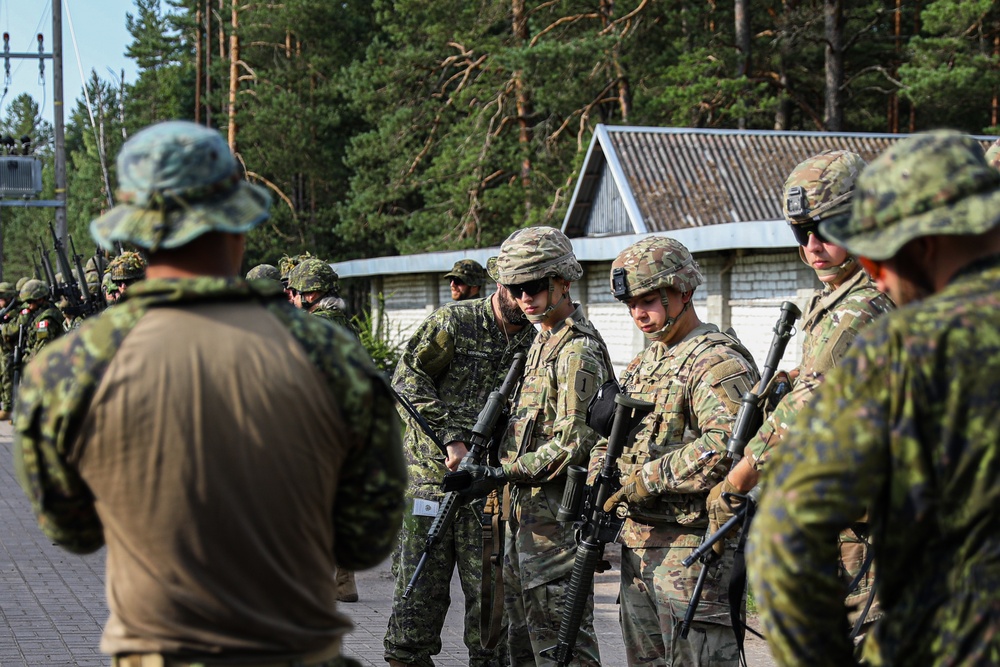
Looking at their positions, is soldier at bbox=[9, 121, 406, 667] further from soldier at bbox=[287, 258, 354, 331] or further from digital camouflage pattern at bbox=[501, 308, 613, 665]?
soldier at bbox=[287, 258, 354, 331]

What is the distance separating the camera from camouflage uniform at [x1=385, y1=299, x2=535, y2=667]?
5.81 metres

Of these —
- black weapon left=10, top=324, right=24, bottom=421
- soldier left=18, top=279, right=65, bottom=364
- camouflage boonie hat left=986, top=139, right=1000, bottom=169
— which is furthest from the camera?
black weapon left=10, top=324, right=24, bottom=421

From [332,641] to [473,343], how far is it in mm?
3558

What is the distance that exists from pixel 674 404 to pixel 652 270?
531 mm

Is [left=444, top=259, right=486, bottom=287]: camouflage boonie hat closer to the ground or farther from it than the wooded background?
closer to the ground

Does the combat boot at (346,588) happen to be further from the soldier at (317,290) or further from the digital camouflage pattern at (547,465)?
the digital camouflage pattern at (547,465)

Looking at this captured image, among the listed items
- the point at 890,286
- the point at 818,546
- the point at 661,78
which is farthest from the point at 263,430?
the point at 661,78

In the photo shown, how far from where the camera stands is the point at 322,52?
132 feet

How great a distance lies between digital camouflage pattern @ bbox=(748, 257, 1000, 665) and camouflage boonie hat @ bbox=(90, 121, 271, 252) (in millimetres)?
1228

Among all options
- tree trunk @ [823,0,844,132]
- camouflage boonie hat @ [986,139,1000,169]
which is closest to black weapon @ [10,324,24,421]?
camouflage boonie hat @ [986,139,1000,169]

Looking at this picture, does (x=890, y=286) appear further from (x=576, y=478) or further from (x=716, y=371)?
(x=576, y=478)

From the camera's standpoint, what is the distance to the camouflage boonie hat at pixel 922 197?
230 cm

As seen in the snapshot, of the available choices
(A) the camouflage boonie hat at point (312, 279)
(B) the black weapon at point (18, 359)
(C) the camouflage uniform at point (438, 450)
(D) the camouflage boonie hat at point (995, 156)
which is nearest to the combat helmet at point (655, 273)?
(D) the camouflage boonie hat at point (995, 156)

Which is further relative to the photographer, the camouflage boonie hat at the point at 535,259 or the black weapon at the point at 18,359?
the black weapon at the point at 18,359
